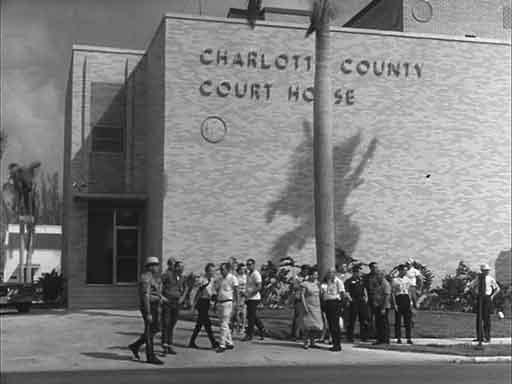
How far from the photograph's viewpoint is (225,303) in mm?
15266

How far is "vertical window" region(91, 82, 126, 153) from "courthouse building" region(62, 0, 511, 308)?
4cm

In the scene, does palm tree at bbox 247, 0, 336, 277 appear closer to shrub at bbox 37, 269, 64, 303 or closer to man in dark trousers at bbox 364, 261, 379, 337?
man in dark trousers at bbox 364, 261, 379, 337

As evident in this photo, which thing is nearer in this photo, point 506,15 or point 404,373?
point 404,373

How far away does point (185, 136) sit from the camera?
900 inches

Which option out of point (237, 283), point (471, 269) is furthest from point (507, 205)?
point (237, 283)

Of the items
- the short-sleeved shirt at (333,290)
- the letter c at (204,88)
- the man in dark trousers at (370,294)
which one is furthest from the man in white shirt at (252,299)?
the letter c at (204,88)

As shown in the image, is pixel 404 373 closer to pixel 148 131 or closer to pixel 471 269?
pixel 471 269

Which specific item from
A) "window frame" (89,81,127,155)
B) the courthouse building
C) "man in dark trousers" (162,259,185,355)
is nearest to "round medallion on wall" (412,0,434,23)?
the courthouse building

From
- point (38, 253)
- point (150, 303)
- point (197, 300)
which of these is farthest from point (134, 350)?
point (38, 253)

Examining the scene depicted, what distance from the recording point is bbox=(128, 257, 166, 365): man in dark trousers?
13.2 metres

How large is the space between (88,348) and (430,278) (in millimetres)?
12102

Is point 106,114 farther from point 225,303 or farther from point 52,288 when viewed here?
point 225,303

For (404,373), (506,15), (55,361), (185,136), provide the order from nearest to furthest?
(404,373) → (55,361) → (185,136) → (506,15)

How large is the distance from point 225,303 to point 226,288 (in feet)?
1.04
